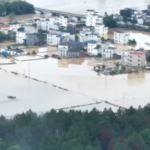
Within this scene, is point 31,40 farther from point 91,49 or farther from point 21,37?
point 91,49

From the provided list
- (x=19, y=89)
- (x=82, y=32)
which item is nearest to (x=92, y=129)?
(x=19, y=89)

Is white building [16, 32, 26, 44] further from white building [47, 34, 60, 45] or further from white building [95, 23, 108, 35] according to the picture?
white building [95, 23, 108, 35]

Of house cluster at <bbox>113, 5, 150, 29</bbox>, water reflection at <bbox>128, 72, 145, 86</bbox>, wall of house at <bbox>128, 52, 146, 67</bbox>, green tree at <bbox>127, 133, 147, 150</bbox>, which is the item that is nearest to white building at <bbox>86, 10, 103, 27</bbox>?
house cluster at <bbox>113, 5, 150, 29</bbox>

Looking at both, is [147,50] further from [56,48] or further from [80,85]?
[80,85]

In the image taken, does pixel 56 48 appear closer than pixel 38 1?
Yes

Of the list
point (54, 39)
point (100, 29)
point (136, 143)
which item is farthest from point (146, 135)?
point (100, 29)

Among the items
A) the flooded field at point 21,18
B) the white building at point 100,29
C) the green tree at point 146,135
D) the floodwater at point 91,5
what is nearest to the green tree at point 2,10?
the flooded field at point 21,18

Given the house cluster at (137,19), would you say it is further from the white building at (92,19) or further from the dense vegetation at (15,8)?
the dense vegetation at (15,8)
